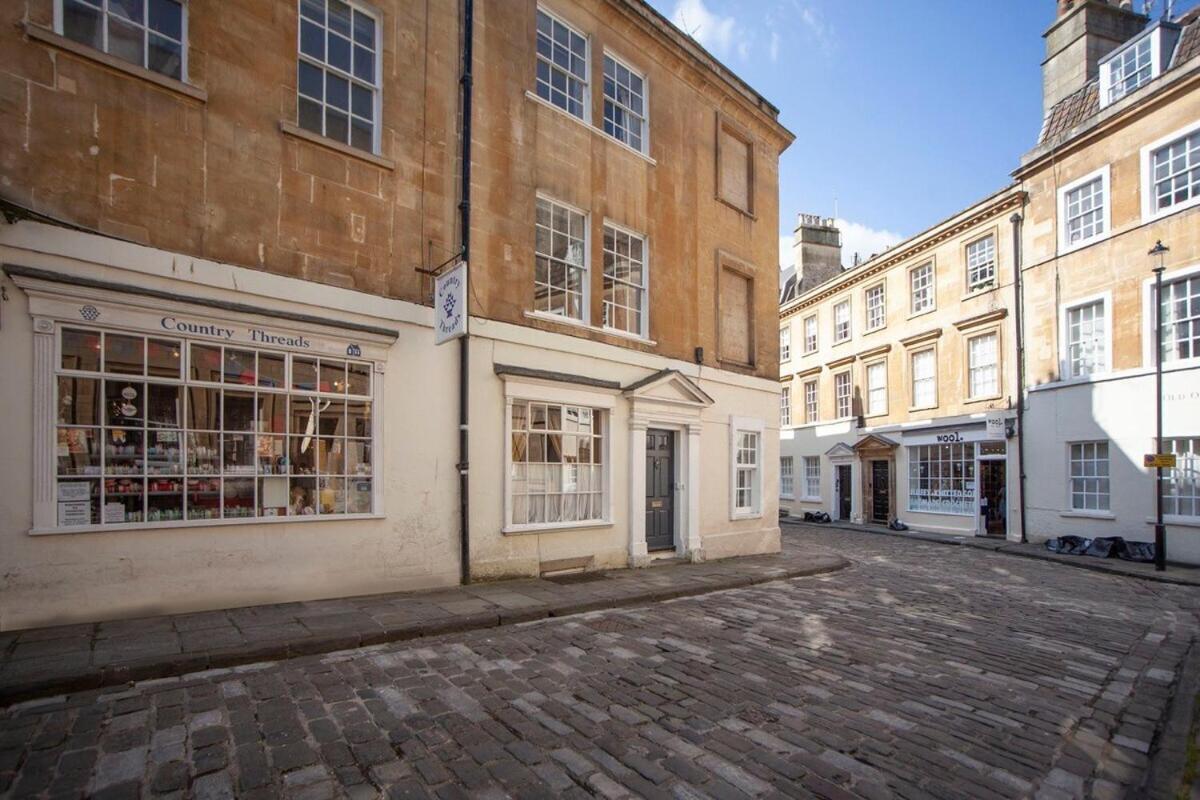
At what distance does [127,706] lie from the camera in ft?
15.1

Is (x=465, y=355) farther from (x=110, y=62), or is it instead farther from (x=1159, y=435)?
(x=1159, y=435)

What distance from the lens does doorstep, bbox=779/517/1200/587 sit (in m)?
13.1

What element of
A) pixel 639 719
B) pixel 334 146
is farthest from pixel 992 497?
pixel 334 146

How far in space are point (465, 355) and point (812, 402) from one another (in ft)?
77.1

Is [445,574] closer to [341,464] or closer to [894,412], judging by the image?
[341,464]

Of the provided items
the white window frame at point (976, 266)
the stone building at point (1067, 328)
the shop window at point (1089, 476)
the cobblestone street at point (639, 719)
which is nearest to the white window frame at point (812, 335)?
the stone building at point (1067, 328)

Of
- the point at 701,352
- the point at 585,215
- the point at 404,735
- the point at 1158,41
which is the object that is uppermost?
the point at 1158,41

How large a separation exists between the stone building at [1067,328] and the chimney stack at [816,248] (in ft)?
19.0

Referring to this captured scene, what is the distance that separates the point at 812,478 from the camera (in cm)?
2867

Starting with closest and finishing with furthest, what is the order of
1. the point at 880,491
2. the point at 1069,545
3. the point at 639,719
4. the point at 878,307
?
the point at 639,719
the point at 1069,545
the point at 880,491
the point at 878,307

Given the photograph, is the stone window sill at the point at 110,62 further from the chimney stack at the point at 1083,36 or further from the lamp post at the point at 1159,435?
the chimney stack at the point at 1083,36

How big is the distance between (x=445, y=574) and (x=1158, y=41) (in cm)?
2163

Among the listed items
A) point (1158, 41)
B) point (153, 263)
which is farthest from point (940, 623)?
point (1158, 41)

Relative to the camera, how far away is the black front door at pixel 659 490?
1220 cm
